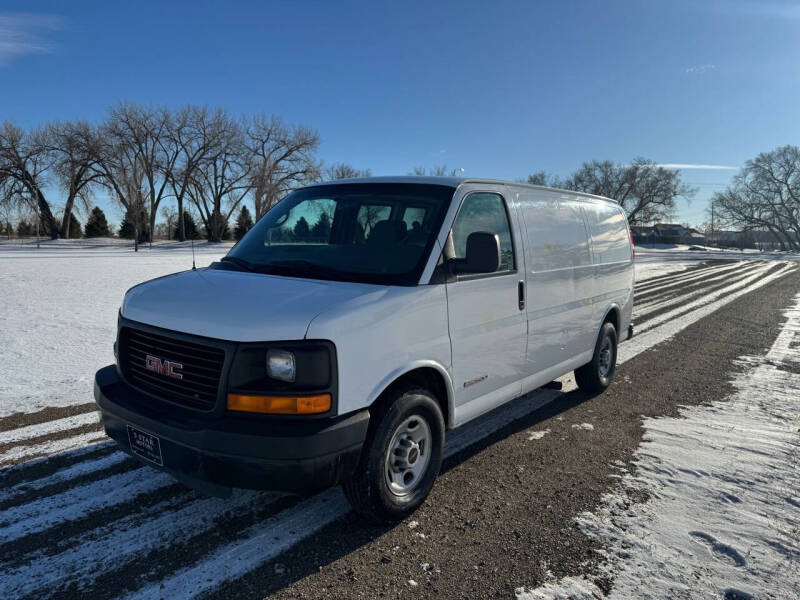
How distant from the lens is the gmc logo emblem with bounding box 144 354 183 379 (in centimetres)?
299

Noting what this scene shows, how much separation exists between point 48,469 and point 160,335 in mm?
1745

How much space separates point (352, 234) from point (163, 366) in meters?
1.53

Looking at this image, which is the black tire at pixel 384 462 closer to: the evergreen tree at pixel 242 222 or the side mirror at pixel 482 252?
the side mirror at pixel 482 252

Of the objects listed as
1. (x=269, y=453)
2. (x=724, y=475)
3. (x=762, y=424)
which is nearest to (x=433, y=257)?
(x=269, y=453)

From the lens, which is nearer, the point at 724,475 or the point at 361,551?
the point at 361,551

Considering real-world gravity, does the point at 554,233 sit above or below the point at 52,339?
above

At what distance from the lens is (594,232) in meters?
5.61

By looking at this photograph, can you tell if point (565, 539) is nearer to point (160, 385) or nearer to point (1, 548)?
point (160, 385)

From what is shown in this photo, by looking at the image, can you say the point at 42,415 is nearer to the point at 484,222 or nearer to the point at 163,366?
the point at 163,366

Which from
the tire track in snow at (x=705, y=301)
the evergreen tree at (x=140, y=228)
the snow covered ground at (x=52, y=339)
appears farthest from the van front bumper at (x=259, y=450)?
the evergreen tree at (x=140, y=228)

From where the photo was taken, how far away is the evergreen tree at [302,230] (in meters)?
3.96

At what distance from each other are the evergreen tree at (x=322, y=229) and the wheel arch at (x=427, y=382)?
119 cm

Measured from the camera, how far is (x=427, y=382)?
345 cm

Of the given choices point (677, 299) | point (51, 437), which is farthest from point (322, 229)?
point (677, 299)
